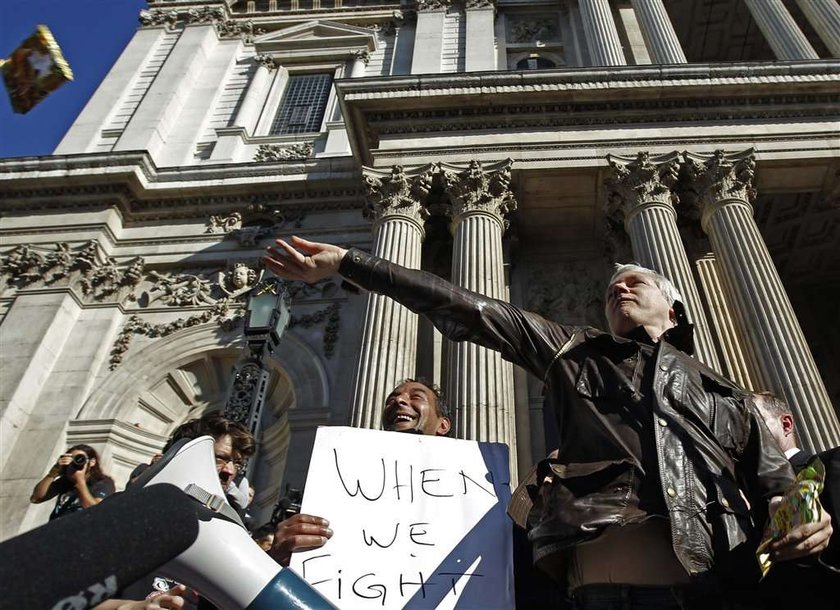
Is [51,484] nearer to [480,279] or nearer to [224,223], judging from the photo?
[480,279]

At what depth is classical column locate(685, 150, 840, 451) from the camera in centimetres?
741

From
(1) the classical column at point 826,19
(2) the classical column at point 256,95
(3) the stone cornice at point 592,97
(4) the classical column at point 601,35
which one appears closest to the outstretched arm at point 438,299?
(3) the stone cornice at point 592,97

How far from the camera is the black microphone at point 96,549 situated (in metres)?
0.79

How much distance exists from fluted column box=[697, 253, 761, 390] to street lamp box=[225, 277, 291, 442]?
645 centimetres

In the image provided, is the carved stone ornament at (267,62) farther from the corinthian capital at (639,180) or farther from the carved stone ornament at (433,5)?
the corinthian capital at (639,180)

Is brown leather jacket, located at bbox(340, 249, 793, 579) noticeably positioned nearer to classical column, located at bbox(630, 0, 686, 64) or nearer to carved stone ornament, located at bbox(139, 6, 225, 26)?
classical column, located at bbox(630, 0, 686, 64)

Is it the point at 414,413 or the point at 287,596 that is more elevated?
the point at 414,413

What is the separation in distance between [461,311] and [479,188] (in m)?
8.55

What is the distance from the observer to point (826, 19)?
49.4 feet

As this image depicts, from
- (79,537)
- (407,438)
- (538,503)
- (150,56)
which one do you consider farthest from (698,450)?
(150,56)

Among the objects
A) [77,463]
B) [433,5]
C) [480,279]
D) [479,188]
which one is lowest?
[77,463]

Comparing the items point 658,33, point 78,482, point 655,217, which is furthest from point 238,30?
point 78,482

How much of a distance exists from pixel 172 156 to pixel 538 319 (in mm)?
15349

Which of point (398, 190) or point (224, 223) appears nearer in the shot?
point (398, 190)
